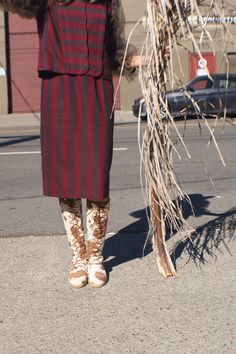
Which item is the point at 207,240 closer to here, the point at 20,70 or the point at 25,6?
the point at 25,6

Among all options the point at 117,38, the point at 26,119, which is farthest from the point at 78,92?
the point at 26,119

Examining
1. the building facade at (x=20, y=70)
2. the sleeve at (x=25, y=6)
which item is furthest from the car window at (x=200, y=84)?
the sleeve at (x=25, y=6)

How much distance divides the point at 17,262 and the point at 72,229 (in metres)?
0.73

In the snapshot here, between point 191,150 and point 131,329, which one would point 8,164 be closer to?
point 191,150

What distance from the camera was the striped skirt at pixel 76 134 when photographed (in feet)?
13.9

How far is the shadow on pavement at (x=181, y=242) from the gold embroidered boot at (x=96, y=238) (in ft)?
0.95

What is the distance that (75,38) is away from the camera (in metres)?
4.15

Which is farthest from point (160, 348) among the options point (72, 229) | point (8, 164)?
point (8, 164)

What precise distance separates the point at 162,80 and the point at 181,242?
1.49m

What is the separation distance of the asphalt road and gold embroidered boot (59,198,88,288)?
0.24 feet

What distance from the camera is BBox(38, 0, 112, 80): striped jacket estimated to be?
4145 mm

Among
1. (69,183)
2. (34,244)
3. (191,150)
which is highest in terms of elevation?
(69,183)

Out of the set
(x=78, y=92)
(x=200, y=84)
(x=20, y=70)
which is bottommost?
(x=20, y=70)

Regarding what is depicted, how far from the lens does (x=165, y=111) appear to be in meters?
4.26
